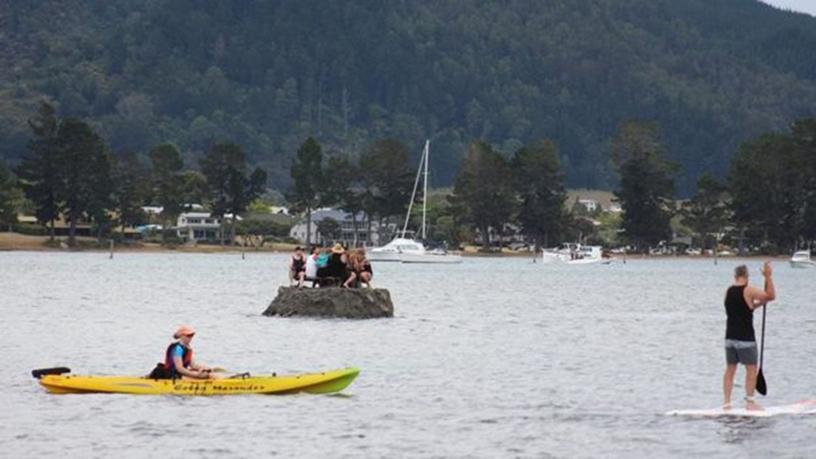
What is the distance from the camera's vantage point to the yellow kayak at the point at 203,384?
3588 centimetres

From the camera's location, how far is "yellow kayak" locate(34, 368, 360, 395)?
118 feet

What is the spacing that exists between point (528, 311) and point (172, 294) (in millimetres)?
20984

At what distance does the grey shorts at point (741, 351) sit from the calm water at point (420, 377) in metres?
1.30

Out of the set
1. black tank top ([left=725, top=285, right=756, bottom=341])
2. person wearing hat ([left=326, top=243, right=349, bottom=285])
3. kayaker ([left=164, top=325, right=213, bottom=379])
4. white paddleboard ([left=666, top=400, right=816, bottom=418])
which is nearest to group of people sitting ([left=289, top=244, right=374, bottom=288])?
person wearing hat ([left=326, top=243, right=349, bottom=285])

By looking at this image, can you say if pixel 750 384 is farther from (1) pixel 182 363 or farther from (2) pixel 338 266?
(2) pixel 338 266

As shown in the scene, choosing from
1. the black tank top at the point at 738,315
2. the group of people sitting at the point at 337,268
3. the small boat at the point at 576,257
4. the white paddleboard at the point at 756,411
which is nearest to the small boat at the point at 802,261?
the small boat at the point at 576,257

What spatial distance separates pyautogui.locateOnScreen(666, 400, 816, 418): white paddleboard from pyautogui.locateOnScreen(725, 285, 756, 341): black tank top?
261 centimetres

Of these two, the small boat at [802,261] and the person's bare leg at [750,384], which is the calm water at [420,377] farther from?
the small boat at [802,261]

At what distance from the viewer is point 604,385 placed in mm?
41969

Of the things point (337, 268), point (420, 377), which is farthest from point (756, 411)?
point (337, 268)

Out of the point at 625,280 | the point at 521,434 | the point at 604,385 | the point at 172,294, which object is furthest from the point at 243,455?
the point at 625,280

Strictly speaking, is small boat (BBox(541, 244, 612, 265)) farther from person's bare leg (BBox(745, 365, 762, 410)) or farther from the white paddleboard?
person's bare leg (BBox(745, 365, 762, 410))

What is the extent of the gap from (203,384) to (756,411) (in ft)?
33.9

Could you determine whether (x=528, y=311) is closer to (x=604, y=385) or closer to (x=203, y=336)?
(x=203, y=336)
